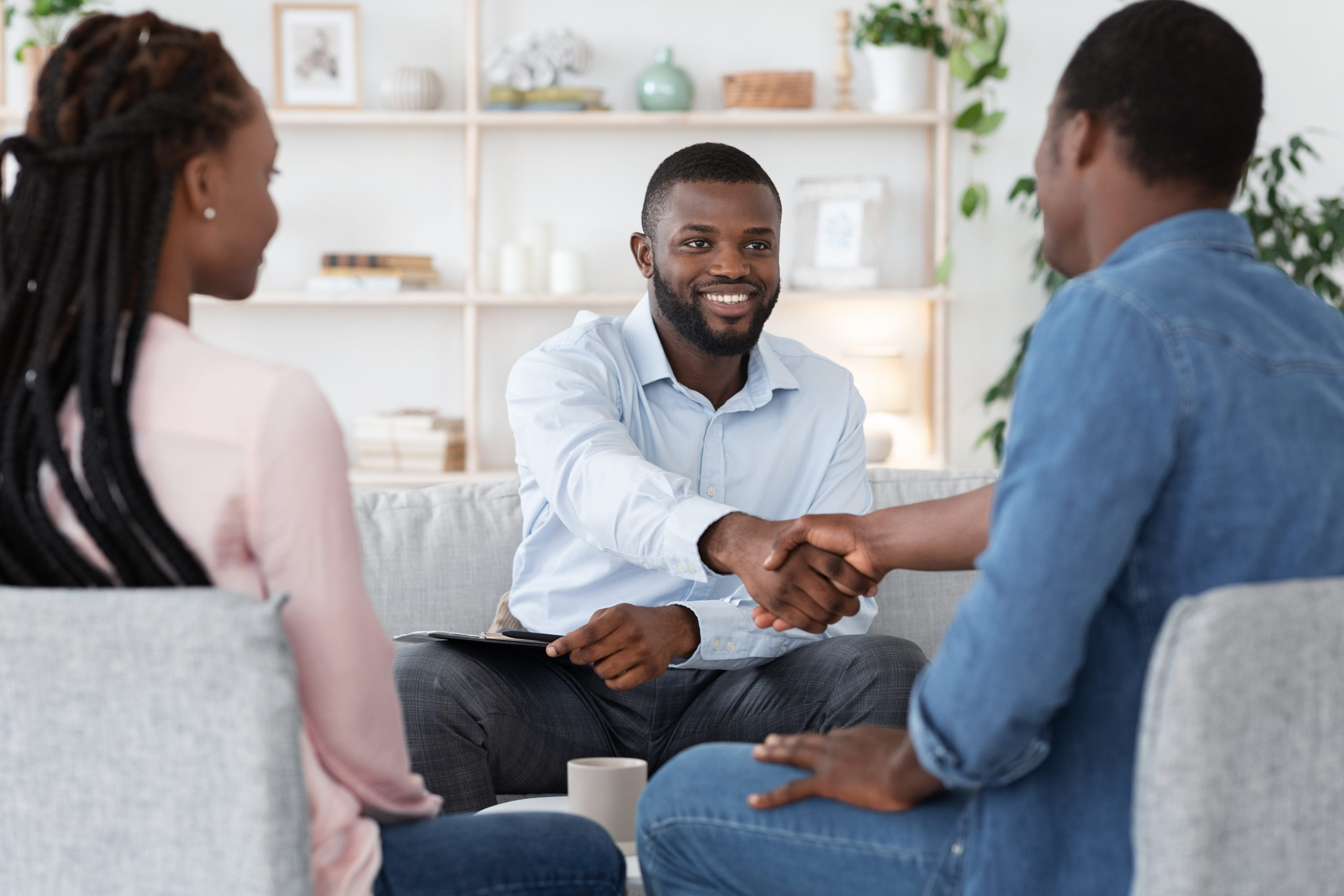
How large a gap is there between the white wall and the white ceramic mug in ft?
8.86

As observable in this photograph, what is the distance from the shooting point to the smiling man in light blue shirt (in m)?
1.56

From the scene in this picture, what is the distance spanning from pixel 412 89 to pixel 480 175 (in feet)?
1.04

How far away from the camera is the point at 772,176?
3.84m

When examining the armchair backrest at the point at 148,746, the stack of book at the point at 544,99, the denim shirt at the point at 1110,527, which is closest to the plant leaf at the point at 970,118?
the stack of book at the point at 544,99

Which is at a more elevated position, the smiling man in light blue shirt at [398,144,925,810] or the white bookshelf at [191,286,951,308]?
the white bookshelf at [191,286,951,308]

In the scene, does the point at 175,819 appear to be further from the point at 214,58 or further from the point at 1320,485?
the point at 1320,485

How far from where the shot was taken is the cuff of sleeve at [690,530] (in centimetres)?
154

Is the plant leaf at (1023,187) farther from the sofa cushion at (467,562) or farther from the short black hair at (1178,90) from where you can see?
the short black hair at (1178,90)

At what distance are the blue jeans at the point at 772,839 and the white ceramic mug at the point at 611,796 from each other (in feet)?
0.47

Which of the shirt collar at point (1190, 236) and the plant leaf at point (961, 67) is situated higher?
the plant leaf at point (961, 67)

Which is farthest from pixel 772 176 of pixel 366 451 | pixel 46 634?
pixel 46 634

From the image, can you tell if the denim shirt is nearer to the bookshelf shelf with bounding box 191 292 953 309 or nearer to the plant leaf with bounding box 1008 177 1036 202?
the plant leaf with bounding box 1008 177 1036 202

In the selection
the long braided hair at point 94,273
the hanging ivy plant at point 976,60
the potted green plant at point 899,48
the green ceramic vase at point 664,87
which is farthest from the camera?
the green ceramic vase at point 664,87

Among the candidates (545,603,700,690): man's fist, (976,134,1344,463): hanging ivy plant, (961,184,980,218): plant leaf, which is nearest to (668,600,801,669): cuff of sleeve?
(545,603,700,690): man's fist
